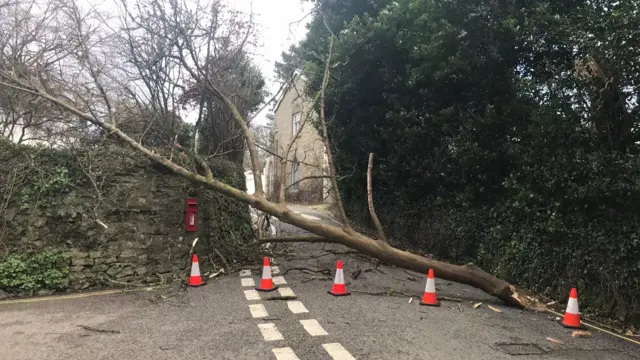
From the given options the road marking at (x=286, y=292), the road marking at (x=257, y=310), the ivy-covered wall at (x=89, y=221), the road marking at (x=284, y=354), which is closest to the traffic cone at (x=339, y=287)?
the road marking at (x=286, y=292)

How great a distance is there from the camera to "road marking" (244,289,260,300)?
6570 millimetres

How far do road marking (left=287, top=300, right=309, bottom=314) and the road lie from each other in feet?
0.05

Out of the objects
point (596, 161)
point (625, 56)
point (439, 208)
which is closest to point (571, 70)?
point (625, 56)

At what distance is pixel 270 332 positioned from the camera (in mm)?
5047

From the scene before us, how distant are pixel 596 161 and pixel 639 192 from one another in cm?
79

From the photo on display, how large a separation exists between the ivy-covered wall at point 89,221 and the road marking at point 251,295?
1.53 m

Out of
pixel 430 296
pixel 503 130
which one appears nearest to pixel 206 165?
pixel 430 296

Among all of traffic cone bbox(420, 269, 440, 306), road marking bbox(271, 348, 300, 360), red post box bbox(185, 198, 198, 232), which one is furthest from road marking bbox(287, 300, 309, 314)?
red post box bbox(185, 198, 198, 232)

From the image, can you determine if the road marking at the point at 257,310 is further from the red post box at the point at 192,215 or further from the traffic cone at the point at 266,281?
the red post box at the point at 192,215

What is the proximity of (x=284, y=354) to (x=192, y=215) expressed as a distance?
4364 mm

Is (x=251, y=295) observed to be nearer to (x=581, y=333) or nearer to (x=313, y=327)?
(x=313, y=327)

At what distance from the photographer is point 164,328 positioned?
5195 mm

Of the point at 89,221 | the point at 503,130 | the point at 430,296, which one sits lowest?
the point at 430,296

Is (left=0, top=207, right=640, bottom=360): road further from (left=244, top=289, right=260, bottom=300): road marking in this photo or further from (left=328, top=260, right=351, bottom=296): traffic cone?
(left=328, top=260, right=351, bottom=296): traffic cone
